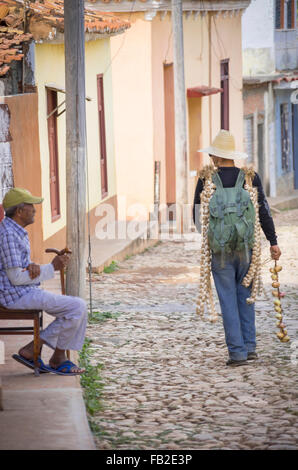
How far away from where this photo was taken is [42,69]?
12.1 meters

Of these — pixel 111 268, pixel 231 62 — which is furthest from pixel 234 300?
pixel 231 62

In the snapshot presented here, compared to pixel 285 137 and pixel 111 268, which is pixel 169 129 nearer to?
pixel 111 268

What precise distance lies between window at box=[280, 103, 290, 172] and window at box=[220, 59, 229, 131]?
607cm

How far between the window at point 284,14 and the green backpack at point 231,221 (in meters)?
22.5

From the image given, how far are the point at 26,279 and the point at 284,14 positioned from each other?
2414 centimetres

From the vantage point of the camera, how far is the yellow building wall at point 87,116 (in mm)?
12133

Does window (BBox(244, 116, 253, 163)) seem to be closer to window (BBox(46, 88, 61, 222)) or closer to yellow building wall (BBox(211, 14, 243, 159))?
yellow building wall (BBox(211, 14, 243, 159))

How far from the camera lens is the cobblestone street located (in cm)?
590

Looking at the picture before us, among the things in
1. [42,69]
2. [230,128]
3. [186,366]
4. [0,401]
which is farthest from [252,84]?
[0,401]

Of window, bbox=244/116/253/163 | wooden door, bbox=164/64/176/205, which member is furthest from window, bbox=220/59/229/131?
wooden door, bbox=164/64/176/205

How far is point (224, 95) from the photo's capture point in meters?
24.4

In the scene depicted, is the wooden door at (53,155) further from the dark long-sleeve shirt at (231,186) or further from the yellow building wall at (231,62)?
the yellow building wall at (231,62)

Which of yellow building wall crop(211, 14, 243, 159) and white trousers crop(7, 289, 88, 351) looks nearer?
white trousers crop(7, 289, 88, 351)
